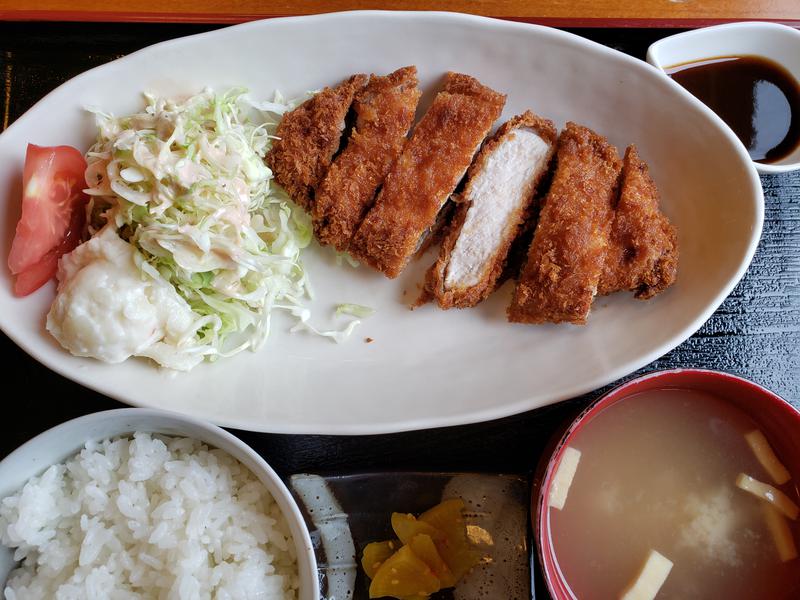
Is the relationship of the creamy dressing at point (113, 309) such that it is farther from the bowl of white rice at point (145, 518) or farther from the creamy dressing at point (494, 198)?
the creamy dressing at point (494, 198)

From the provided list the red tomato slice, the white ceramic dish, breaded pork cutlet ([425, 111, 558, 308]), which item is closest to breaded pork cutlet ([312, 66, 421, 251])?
breaded pork cutlet ([425, 111, 558, 308])

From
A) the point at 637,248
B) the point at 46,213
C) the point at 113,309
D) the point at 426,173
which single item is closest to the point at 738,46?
the point at 637,248

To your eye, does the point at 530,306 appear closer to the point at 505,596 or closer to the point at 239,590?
the point at 505,596

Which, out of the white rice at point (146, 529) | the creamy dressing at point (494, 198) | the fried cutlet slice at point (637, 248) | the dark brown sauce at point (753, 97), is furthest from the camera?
the dark brown sauce at point (753, 97)

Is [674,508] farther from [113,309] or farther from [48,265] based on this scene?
[48,265]

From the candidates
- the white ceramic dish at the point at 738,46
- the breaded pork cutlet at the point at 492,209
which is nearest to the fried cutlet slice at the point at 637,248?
the breaded pork cutlet at the point at 492,209

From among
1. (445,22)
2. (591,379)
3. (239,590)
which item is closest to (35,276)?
(239,590)
